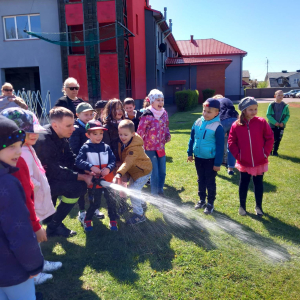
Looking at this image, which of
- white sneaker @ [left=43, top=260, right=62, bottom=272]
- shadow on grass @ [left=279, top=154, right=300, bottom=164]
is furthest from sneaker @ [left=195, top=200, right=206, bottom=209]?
shadow on grass @ [left=279, top=154, right=300, bottom=164]

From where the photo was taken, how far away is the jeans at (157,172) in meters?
4.89

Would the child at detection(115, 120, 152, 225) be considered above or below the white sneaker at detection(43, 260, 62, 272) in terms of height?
above

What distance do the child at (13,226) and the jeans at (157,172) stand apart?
316cm

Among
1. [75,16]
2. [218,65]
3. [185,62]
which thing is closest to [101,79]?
[75,16]

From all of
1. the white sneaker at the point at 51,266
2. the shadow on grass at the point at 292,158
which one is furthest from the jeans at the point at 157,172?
the shadow on grass at the point at 292,158

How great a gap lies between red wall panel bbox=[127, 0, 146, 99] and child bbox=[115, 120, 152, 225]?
1540cm

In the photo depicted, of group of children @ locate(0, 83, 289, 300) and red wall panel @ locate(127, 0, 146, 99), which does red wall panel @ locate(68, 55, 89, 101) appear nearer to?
red wall panel @ locate(127, 0, 146, 99)

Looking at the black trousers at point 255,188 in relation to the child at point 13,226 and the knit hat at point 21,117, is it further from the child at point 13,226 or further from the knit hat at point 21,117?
the child at point 13,226

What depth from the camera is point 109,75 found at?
1705 cm

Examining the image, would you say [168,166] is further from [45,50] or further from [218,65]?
[218,65]

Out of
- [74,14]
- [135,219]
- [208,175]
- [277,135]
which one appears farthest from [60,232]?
[74,14]

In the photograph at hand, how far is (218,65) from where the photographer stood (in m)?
31.6

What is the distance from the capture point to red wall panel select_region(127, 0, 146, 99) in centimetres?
1839

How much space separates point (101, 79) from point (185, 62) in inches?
654
